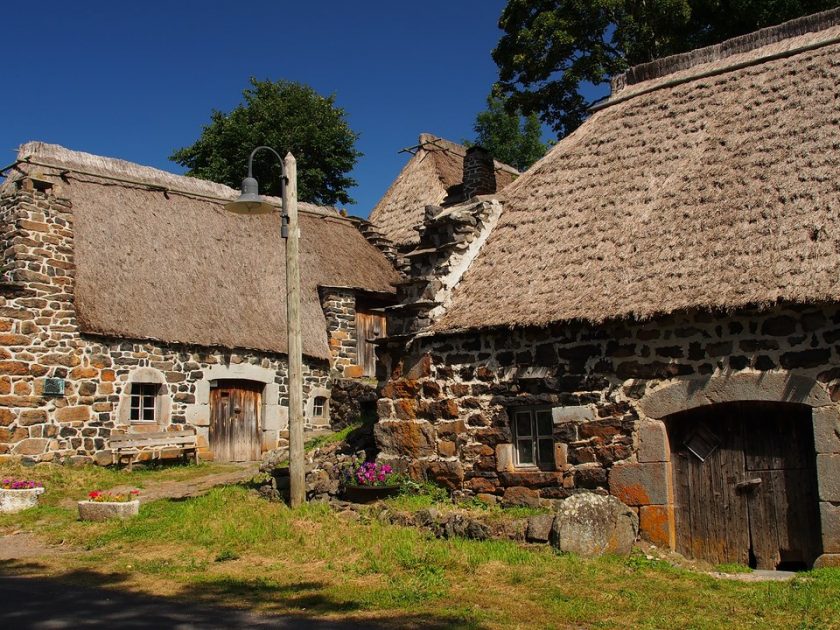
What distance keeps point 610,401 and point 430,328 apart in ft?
9.20

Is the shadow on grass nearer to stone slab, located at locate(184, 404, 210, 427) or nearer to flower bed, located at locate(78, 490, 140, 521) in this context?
flower bed, located at locate(78, 490, 140, 521)

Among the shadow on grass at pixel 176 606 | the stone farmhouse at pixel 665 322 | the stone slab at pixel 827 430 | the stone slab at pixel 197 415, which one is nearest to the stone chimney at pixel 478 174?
the stone farmhouse at pixel 665 322

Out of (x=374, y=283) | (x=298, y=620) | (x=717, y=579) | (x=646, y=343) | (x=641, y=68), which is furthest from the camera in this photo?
(x=374, y=283)

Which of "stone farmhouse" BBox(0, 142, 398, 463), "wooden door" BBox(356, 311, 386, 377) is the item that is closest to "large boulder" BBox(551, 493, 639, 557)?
"stone farmhouse" BBox(0, 142, 398, 463)

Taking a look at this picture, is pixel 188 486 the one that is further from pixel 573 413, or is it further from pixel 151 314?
pixel 573 413

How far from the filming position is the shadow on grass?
5996 mm

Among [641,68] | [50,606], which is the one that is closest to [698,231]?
[641,68]

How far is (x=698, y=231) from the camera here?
9922 millimetres

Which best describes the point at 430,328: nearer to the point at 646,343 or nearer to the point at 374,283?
the point at 646,343

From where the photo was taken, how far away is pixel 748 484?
9.05m

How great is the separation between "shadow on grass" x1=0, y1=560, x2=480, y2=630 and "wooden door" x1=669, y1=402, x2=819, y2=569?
13.4 feet

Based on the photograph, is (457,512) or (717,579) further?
(457,512)

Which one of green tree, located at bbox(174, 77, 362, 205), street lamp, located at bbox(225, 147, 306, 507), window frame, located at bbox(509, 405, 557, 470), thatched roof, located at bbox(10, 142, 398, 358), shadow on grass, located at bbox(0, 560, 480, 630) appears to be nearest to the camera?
shadow on grass, located at bbox(0, 560, 480, 630)

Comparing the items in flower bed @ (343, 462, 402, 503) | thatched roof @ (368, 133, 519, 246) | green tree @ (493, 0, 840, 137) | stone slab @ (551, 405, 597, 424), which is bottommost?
flower bed @ (343, 462, 402, 503)
